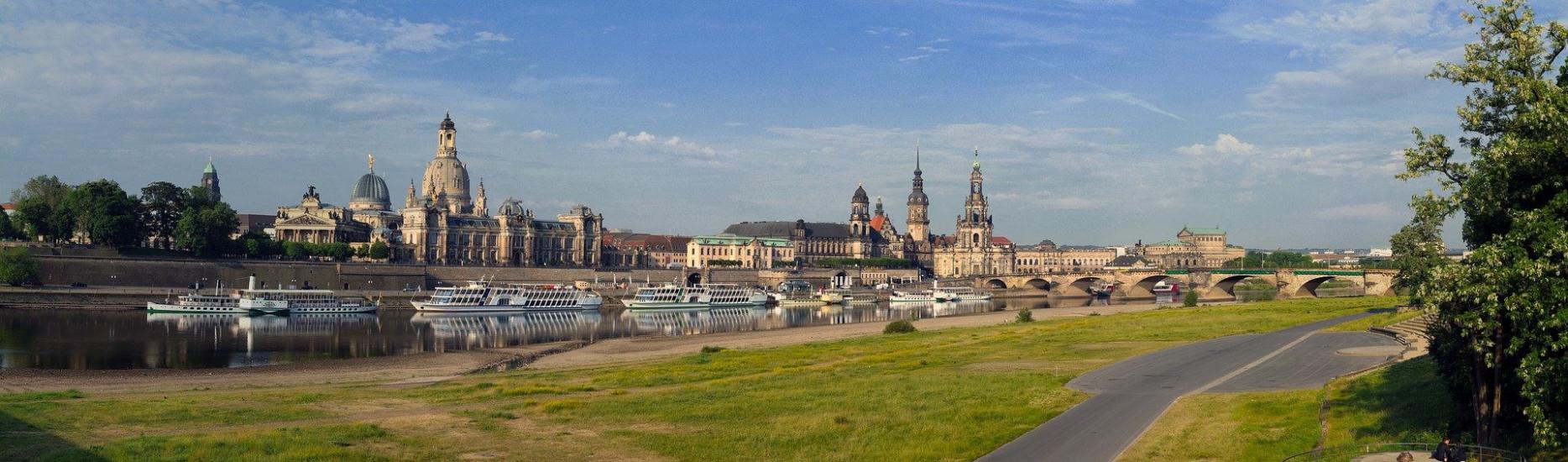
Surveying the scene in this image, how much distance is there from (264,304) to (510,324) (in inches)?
846

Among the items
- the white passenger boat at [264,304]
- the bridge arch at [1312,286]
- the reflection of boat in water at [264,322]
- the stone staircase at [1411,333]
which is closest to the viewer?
the stone staircase at [1411,333]

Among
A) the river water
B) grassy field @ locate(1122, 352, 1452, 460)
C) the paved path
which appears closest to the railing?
grassy field @ locate(1122, 352, 1452, 460)

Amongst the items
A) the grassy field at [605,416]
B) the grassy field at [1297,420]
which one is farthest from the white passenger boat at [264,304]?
the grassy field at [1297,420]

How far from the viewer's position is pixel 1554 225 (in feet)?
62.4

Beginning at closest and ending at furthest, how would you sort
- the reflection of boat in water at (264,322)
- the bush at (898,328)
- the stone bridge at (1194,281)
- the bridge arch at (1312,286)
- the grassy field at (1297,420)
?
the grassy field at (1297,420) < the bush at (898,328) < the reflection of boat in water at (264,322) < the stone bridge at (1194,281) < the bridge arch at (1312,286)

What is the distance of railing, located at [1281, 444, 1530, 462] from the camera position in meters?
20.7

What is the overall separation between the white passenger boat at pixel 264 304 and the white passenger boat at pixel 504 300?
6385mm

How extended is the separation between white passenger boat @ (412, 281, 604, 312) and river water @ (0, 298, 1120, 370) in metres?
2.04

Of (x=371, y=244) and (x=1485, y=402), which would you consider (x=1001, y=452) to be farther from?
(x=371, y=244)

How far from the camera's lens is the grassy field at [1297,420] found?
2505cm

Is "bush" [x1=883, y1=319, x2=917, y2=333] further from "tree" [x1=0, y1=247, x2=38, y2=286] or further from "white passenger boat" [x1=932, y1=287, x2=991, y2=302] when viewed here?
"white passenger boat" [x1=932, y1=287, x2=991, y2=302]

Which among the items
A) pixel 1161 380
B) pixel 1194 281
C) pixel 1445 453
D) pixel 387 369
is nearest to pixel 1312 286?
pixel 1194 281

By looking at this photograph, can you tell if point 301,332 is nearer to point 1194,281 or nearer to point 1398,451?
point 1398,451

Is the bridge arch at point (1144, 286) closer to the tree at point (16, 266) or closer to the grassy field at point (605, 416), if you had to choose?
the grassy field at point (605, 416)
